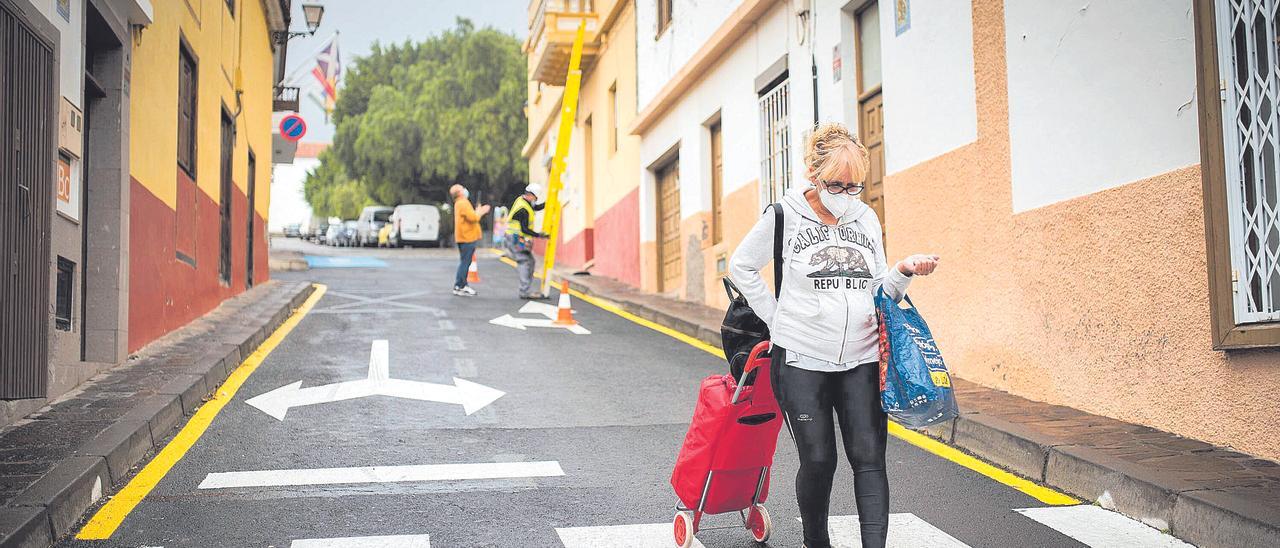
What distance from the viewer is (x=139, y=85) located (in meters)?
9.66

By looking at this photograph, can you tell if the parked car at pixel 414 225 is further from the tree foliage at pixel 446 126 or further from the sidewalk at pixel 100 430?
Result: the sidewalk at pixel 100 430

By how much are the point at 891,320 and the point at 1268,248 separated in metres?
2.91

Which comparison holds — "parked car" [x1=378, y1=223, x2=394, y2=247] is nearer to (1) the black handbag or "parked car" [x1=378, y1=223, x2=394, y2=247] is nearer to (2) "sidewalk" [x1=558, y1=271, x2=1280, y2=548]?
(2) "sidewalk" [x1=558, y1=271, x2=1280, y2=548]

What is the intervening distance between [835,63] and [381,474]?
24.1 ft

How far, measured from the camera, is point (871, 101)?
36.6ft

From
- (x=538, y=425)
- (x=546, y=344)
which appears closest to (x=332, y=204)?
(x=546, y=344)

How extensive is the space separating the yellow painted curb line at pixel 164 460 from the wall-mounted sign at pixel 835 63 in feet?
20.6

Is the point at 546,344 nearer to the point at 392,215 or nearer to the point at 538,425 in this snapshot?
the point at 538,425

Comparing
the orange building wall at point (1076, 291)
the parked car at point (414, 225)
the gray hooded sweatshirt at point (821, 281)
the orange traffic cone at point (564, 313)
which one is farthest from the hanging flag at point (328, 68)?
the gray hooded sweatshirt at point (821, 281)

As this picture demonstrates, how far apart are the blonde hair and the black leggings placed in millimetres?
675

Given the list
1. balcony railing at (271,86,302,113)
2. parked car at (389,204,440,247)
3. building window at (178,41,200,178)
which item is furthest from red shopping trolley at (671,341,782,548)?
parked car at (389,204,440,247)

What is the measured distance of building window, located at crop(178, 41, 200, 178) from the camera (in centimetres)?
1203

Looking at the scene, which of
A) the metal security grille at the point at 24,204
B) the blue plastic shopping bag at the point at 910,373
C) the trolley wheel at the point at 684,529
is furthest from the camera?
the metal security grille at the point at 24,204

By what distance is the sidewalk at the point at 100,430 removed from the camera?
4.80 m
